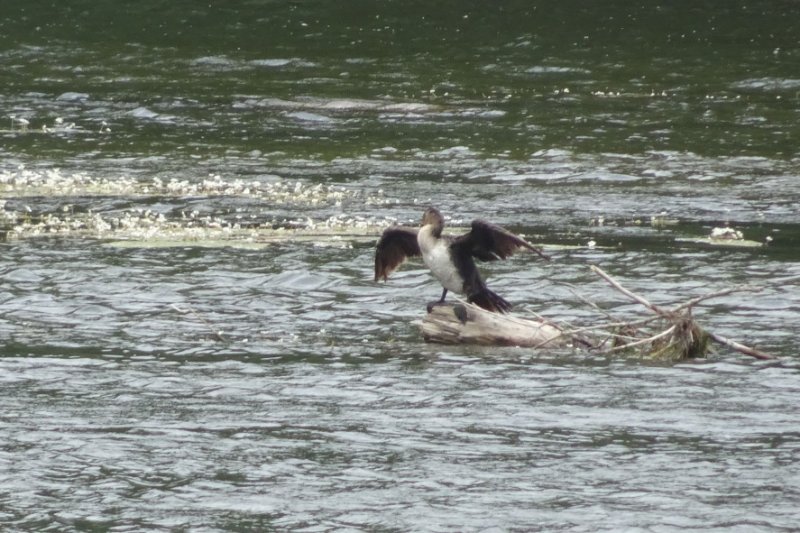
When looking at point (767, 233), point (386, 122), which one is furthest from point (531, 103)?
point (767, 233)

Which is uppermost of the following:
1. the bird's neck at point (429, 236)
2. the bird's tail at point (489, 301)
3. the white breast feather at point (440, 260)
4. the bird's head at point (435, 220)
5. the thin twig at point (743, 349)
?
the bird's head at point (435, 220)

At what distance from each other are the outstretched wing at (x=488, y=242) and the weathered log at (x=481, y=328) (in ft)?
1.79

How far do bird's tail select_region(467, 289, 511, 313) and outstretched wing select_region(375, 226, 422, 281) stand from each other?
0.91 meters

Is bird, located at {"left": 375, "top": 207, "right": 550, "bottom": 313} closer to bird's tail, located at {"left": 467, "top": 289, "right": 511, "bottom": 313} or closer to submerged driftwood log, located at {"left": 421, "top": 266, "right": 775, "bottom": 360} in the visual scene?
bird's tail, located at {"left": 467, "top": 289, "right": 511, "bottom": 313}

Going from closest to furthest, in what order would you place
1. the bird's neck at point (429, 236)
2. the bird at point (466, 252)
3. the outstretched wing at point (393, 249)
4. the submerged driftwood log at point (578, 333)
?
the submerged driftwood log at point (578, 333) < the bird at point (466, 252) < the bird's neck at point (429, 236) < the outstretched wing at point (393, 249)

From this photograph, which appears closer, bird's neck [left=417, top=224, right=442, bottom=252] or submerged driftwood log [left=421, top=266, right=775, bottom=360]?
submerged driftwood log [left=421, top=266, right=775, bottom=360]

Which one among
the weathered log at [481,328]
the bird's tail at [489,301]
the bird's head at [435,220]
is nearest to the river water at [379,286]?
the weathered log at [481,328]

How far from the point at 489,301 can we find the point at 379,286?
3195 millimetres

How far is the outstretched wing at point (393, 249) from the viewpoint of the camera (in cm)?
1434

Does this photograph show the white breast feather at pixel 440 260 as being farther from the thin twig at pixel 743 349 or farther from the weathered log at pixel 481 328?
the thin twig at pixel 743 349

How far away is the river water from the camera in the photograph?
971cm

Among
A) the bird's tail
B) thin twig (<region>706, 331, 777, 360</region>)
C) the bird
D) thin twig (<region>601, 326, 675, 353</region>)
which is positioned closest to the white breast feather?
the bird

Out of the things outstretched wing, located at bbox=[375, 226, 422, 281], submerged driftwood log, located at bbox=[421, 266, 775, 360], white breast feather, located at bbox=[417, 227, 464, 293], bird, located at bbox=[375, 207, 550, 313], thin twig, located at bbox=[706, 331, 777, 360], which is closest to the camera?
thin twig, located at bbox=[706, 331, 777, 360]

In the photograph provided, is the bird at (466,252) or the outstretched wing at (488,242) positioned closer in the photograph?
the outstretched wing at (488,242)
